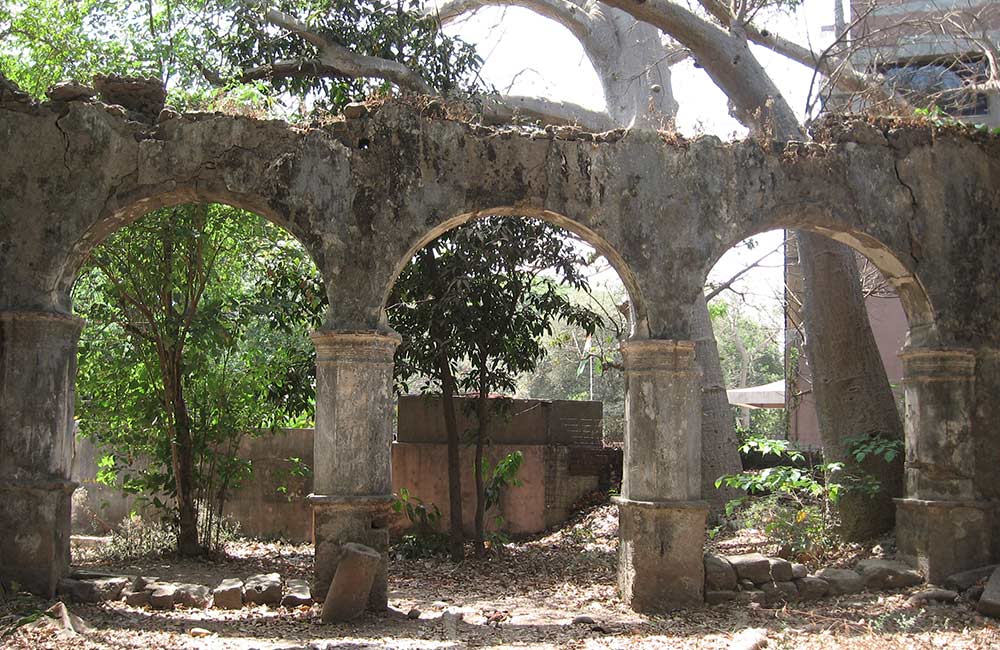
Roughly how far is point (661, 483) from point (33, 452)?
15.2ft

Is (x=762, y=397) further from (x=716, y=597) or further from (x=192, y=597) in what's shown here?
(x=192, y=597)

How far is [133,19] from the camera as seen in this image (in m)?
10.9

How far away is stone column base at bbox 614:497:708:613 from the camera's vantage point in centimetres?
729

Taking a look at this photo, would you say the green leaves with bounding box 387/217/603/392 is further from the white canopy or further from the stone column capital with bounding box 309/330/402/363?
the white canopy

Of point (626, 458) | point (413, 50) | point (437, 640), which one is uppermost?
point (413, 50)

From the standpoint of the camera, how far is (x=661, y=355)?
24.8 feet

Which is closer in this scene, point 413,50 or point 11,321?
point 11,321

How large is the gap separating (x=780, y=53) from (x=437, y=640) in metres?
10.4

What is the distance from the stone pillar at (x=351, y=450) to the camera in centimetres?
706

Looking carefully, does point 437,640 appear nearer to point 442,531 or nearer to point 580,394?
point 442,531

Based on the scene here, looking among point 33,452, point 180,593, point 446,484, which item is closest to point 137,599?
point 180,593

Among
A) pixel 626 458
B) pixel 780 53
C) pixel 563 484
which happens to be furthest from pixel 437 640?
pixel 780 53

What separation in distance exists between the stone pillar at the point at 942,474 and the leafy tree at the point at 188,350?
18.6 ft

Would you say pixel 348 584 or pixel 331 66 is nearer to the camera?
pixel 348 584
